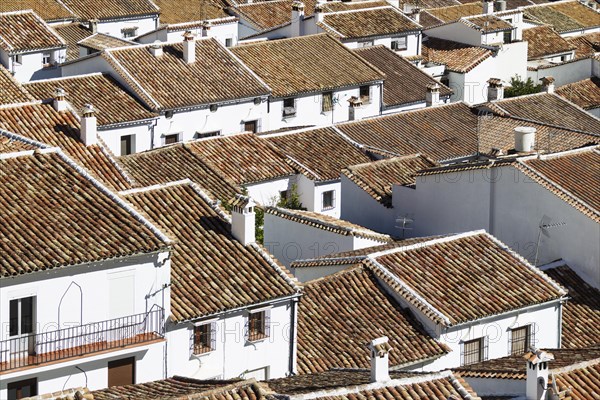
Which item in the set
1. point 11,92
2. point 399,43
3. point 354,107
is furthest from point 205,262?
point 399,43

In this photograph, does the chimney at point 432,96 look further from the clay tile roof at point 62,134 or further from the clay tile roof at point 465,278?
the clay tile roof at point 465,278

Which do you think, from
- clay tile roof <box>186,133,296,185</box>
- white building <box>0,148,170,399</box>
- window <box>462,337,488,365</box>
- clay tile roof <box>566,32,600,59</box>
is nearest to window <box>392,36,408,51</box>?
clay tile roof <box>566,32,600,59</box>

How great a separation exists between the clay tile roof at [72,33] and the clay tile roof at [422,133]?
812 inches

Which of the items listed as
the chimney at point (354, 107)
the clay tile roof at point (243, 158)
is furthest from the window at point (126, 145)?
the chimney at point (354, 107)

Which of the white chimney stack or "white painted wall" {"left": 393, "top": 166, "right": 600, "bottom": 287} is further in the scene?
the white chimney stack

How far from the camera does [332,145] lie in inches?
2370

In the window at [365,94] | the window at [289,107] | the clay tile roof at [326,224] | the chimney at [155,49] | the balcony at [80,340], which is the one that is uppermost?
the chimney at [155,49]

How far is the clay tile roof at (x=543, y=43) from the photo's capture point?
87.0 meters

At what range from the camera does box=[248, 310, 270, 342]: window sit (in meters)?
38.0

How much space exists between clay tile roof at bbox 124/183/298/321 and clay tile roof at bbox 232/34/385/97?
93.1ft

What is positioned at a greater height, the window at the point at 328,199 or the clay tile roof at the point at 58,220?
the window at the point at 328,199

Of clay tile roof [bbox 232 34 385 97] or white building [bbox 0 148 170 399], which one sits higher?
clay tile roof [bbox 232 34 385 97]

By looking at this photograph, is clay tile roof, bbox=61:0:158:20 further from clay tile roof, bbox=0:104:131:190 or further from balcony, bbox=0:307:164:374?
balcony, bbox=0:307:164:374

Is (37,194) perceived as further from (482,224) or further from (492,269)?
(482,224)
